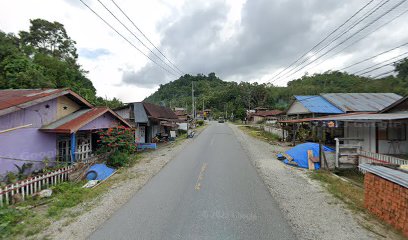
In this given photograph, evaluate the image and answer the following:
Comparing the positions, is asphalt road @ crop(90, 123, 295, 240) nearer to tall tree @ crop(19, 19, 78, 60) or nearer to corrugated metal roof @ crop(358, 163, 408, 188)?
corrugated metal roof @ crop(358, 163, 408, 188)

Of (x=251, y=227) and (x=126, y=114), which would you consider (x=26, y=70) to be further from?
(x=251, y=227)

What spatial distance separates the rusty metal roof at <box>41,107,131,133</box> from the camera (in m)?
9.88

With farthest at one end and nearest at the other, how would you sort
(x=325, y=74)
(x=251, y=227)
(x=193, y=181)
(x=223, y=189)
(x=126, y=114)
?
1. (x=325, y=74)
2. (x=126, y=114)
3. (x=193, y=181)
4. (x=223, y=189)
5. (x=251, y=227)

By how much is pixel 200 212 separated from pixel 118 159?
7.97 m

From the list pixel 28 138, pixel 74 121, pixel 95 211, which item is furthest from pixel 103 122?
pixel 95 211

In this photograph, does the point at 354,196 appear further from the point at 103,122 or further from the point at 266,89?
the point at 266,89

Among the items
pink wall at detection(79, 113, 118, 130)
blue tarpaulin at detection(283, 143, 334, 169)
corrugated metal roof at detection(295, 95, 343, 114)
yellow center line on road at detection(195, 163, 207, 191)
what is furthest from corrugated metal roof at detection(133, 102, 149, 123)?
corrugated metal roof at detection(295, 95, 343, 114)

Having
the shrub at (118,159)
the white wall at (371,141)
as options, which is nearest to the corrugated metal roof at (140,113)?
the shrub at (118,159)

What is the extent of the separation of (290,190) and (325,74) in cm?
6512

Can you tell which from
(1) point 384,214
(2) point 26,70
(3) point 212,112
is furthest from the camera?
(3) point 212,112

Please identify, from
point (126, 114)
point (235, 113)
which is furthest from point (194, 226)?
point (235, 113)

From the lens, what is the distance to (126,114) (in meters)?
20.2

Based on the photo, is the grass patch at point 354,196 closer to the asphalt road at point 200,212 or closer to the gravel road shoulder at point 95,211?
the asphalt road at point 200,212

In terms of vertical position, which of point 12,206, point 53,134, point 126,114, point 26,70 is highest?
point 26,70
